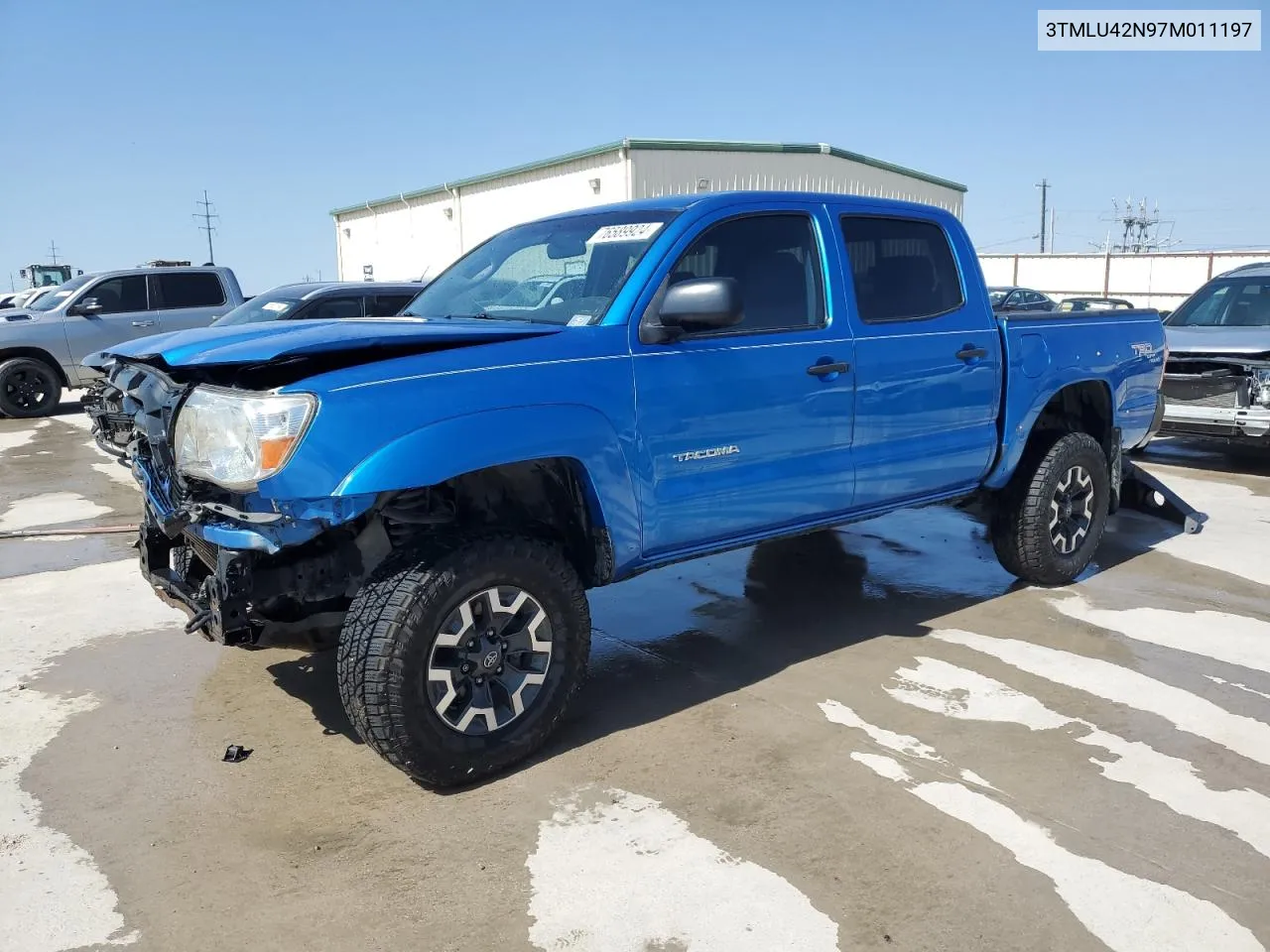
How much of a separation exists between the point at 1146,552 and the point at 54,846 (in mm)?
6163

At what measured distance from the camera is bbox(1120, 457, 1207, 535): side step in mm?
6793

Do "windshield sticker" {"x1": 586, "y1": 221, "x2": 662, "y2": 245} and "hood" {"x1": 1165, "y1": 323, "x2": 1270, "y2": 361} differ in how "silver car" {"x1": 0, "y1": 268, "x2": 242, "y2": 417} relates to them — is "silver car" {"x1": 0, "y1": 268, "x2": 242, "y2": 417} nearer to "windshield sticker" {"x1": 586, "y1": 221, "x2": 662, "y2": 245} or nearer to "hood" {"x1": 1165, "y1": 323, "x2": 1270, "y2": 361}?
"windshield sticker" {"x1": 586, "y1": 221, "x2": 662, "y2": 245}

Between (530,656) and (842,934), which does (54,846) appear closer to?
(530,656)

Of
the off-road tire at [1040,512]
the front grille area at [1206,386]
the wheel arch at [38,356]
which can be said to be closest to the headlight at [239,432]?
the off-road tire at [1040,512]

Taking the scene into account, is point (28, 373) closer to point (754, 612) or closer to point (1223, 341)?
point (754, 612)

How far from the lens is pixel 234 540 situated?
309 cm

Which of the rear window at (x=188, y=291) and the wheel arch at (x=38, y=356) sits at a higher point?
the rear window at (x=188, y=291)

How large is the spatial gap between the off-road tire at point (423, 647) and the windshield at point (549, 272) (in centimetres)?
100

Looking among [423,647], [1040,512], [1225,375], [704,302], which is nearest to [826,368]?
[704,302]

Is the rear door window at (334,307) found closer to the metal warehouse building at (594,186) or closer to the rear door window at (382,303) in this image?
the rear door window at (382,303)

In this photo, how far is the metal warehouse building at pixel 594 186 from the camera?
2328cm

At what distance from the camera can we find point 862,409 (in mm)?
4379

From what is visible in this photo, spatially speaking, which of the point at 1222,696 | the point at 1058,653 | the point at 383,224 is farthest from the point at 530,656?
the point at 383,224

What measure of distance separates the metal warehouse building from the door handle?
15063mm
